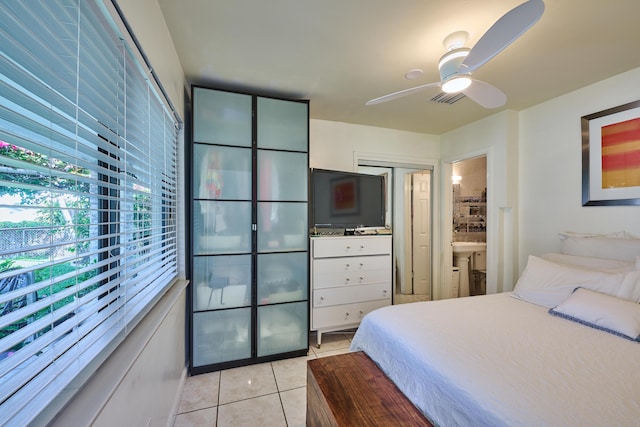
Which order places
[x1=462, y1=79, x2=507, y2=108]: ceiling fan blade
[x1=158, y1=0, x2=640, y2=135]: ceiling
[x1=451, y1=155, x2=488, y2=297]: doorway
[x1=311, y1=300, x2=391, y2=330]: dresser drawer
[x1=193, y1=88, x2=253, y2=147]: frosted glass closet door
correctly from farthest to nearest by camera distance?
[x1=451, y1=155, x2=488, y2=297]: doorway → [x1=311, y1=300, x2=391, y2=330]: dresser drawer → [x1=193, y1=88, x2=253, y2=147]: frosted glass closet door → [x1=462, y1=79, x2=507, y2=108]: ceiling fan blade → [x1=158, y1=0, x2=640, y2=135]: ceiling

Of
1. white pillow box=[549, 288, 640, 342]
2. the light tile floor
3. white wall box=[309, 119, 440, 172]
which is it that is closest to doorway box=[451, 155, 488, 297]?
white wall box=[309, 119, 440, 172]

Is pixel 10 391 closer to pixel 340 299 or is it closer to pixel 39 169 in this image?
pixel 39 169

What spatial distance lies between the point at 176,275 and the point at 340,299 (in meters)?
1.53

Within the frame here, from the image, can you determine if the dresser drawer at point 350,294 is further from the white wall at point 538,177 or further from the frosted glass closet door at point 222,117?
the frosted glass closet door at point 222,117

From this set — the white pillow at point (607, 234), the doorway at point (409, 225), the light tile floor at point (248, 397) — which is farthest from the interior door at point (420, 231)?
the light tile floor at point (248, 397)

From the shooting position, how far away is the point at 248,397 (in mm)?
1911

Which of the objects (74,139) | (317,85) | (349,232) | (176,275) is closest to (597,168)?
(349,232)

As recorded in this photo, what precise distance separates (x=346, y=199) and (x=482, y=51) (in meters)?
1.82

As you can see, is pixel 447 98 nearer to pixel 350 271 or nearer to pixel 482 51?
pixel 482 51

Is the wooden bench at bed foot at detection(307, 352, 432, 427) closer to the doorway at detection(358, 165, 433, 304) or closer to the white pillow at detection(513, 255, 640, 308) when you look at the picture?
the white pillow at detection(513, 255, 640, 308)

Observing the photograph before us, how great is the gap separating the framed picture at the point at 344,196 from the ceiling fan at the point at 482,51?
48.3 inches

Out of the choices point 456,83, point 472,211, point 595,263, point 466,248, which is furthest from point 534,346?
point 472,211

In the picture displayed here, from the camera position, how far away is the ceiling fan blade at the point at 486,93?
165cm

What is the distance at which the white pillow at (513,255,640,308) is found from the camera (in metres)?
1.66
